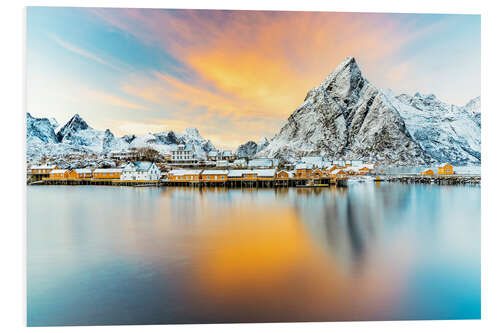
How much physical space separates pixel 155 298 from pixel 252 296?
134 cm

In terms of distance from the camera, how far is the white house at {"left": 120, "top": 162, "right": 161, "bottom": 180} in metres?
9.12

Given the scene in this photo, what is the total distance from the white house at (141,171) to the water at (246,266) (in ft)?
5.92

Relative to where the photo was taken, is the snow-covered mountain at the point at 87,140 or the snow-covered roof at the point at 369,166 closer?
the snow-covered mountain at the point at 87,140

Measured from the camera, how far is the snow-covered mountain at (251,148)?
731 cm

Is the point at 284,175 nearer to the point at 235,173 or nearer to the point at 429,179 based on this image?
the point at 235,173

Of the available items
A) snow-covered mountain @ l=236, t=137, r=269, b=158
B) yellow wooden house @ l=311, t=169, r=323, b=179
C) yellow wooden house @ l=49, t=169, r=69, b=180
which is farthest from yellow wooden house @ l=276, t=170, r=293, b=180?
yellow wooden house @ l=49, t=169, r=69, b=180

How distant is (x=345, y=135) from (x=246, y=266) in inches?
635

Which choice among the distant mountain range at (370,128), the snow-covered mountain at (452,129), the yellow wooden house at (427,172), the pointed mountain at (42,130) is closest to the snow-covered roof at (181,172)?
the distant mountain range at (370,128)

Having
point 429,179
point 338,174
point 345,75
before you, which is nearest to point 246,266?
point 345,75

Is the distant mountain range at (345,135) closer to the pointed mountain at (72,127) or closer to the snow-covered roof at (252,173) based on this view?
the pointed mountain at (72,127)

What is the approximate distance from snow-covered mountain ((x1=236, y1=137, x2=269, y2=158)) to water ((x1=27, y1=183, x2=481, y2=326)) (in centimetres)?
191

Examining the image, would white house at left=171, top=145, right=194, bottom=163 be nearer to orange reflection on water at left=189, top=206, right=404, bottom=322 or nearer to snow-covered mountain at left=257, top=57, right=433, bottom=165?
orange reflection on water at left=189, top=206, right=404, bottom=322

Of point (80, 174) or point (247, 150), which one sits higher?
point (247, 150)

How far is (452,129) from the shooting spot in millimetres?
8070
